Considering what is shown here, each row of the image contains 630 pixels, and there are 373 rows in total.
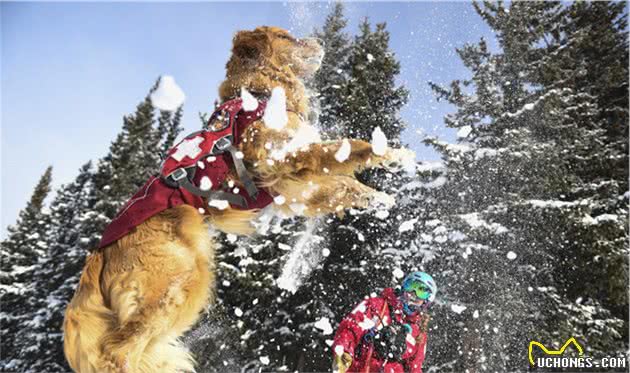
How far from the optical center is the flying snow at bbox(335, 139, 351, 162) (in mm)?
3293

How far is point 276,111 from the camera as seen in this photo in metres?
3.35

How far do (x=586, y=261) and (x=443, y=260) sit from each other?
9.95 feet

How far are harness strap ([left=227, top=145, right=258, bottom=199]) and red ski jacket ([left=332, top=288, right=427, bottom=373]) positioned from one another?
86.2 inches

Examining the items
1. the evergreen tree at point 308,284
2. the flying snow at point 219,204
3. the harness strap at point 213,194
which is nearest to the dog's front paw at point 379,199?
the harness strap at point 213,194

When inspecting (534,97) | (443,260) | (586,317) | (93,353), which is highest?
(534,97)

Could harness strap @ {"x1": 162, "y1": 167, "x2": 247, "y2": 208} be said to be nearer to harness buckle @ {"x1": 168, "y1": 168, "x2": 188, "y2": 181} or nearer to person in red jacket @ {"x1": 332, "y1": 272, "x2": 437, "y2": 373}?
harness buckle @ {"x1": 168, "y1": 168, "x2": 188, "y2": 181}

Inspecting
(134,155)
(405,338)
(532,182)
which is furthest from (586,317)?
(134,155)

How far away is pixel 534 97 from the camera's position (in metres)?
9.96

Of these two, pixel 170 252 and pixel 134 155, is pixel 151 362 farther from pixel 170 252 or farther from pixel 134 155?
pixel 134 155

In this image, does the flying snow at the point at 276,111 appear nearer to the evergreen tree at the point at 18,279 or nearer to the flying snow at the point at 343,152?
the flying snow at the point at 343,152

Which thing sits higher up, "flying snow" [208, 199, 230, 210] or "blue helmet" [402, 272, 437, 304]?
"blue helmet" [402, 272, 437, 304]

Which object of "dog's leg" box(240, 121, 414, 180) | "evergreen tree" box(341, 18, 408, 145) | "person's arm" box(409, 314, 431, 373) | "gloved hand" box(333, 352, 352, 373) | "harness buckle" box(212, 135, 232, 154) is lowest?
"gloved hand" box(333, 352, 352, 373)

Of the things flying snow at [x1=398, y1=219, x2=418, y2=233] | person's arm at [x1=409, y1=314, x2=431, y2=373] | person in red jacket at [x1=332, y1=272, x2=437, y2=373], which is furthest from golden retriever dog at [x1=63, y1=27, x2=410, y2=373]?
flying snow at [x1=398, y1=219, x2=418, y2=233]

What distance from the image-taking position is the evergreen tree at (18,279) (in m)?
20.6
